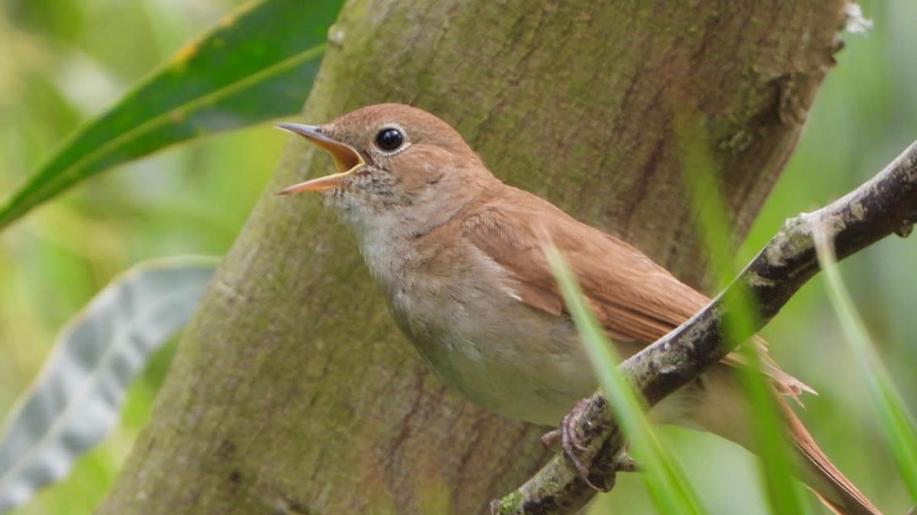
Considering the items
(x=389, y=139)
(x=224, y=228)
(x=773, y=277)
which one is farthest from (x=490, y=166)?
(x=224, y=228)

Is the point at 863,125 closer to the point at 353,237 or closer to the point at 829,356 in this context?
the point at 829,356

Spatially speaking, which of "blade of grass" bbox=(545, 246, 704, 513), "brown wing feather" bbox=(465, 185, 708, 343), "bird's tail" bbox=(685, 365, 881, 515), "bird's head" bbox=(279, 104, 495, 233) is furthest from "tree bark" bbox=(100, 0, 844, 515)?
"blade of grass" bbox=(545, 246, 704, 513)

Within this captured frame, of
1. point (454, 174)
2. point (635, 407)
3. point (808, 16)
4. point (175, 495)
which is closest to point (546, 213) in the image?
point (454, 174)

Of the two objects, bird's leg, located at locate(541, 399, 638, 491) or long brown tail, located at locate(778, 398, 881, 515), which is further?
long brown tail, located at locate(778, 398, 881, 515)

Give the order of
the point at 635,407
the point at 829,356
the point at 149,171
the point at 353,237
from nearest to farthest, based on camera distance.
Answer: the point at 635,407 → the point at 353,237 → the point at 829,356 → the point at 149,171

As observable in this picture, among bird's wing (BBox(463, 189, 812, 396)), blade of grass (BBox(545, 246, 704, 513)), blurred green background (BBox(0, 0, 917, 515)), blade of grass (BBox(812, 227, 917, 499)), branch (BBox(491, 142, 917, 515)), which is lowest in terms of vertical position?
blade of grass (BBox(545, 246, 704, 513))

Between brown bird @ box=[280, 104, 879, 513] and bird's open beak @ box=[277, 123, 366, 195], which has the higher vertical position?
bird's open beak @ box=[277, 123, 366, 195]

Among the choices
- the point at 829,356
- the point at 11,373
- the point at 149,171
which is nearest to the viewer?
the point at 11,373

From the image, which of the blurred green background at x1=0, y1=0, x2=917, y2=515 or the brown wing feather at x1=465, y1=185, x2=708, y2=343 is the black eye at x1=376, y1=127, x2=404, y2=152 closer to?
the brown wing feather at x1=465, y1=185, x2=708, y2=343
